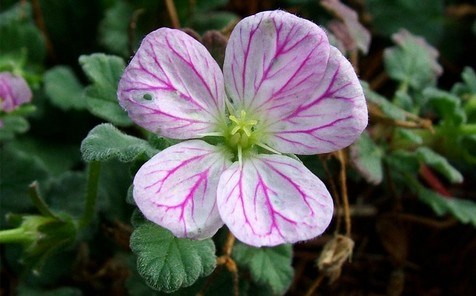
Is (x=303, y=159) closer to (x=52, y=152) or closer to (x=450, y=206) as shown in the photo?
(x=450, y=206)

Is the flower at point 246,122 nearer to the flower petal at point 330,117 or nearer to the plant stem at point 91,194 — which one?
the flower petal at point 330,117

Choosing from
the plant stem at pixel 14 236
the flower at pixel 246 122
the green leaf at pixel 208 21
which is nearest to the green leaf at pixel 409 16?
the green leaf at pixel 208 21

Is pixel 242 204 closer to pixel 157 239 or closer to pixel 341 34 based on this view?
pixel 157 239

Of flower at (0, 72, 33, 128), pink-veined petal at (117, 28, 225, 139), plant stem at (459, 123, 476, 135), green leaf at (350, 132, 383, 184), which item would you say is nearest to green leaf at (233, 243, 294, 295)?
green leaf at (350, 132, 383, 184)

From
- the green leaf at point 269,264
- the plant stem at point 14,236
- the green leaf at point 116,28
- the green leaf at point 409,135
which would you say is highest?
the green leaf at point 116,28

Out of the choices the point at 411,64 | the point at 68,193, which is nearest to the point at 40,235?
the point at 68,193

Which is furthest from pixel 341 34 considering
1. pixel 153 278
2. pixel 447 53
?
pixel 153 278
